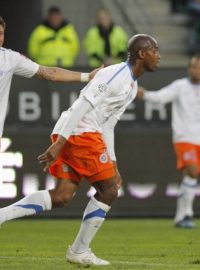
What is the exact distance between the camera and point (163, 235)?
14000 mm

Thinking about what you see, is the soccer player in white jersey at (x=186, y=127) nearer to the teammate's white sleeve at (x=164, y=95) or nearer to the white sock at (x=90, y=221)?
the teammate's white sleeve at (x=164, y=95)

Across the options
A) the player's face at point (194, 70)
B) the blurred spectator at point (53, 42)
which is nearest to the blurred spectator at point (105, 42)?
the blurred spectator at point (53, 42)

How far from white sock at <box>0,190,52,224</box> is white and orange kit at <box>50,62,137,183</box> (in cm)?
23

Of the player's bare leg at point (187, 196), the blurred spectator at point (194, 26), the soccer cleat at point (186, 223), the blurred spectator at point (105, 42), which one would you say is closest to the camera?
the soccer cleat at point (186, 223)

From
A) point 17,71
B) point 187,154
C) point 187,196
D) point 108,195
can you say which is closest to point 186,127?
point 187,154

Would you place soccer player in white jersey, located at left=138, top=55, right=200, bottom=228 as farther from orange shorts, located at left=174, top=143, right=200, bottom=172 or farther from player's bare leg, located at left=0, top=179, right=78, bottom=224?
player's bare leg, located at left=0, top=179, right=78, bottom=224

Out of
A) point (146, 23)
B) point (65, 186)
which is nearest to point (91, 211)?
point (65, 186)

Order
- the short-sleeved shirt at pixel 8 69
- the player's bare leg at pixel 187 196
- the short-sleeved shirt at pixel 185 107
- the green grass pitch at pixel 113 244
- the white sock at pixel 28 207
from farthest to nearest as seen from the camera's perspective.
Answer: the short-sleeved shirt at pixel 185 107, the player's bare leg at pixel 187 196, the short-sleeved shirt at pixel 8 69, the green grass pitch at pixel 113 244, the white sock at pixel 28 207

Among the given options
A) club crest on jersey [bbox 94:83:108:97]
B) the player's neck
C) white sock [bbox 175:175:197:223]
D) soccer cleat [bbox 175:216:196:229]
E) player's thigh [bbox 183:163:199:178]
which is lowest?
soccer cleat [bbox 175:216:196:229]

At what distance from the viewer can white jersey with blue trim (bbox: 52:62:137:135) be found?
33.5ft

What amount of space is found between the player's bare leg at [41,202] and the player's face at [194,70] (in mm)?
5338

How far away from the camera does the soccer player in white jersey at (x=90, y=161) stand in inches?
405

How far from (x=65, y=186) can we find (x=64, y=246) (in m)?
2.11

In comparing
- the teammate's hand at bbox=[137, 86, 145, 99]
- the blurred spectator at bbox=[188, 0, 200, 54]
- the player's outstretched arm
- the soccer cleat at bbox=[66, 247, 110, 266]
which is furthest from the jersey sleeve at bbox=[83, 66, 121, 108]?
the blurred spectator at bbox=[188, 0, 200, 54]
